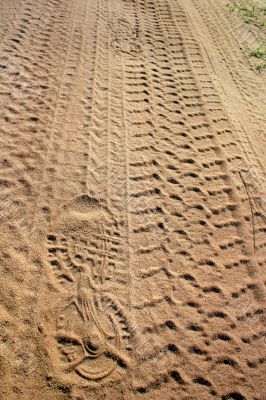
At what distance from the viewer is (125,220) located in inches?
146

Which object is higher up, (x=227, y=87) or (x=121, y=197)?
(x=227, y=87)

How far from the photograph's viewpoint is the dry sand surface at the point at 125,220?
279 cm

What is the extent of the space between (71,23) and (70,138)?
10.8 feet

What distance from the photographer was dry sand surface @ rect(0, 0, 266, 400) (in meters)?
2.79

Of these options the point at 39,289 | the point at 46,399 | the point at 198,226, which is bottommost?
the point at 46,399

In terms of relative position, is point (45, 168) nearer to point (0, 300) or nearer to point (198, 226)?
point (0, 300)

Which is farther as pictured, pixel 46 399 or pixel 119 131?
pixel 119 131

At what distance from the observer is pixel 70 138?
14.1ft

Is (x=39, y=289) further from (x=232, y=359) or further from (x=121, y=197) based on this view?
(x=232, y=359)

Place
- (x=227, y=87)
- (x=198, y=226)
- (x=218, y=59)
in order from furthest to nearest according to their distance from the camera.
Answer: (x=218, y=59) < (x=227, y=87) < (x=198, y=226)

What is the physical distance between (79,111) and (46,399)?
3.43 meters

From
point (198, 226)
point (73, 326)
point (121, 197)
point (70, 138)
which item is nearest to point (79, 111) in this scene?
point (70, 138)

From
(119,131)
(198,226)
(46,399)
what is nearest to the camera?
(46,399)

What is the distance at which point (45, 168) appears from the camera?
390cm
